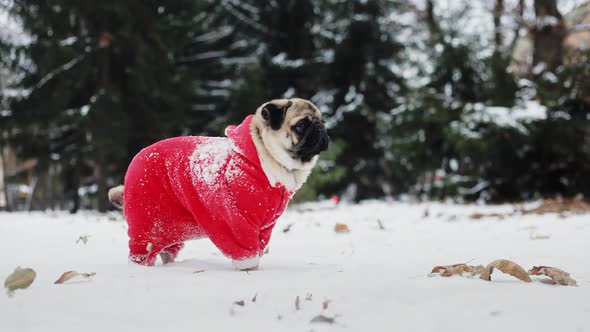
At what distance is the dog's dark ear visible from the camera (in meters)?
2.77

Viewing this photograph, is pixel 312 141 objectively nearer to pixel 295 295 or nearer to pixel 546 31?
pixel 295 295

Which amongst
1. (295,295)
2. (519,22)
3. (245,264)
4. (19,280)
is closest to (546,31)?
(519,22)

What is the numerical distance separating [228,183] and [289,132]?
18.1 inches

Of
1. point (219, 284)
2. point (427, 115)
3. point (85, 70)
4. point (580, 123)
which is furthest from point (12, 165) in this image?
point (219, 284)

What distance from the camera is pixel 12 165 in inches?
1136

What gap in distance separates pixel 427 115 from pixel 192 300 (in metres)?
9.61

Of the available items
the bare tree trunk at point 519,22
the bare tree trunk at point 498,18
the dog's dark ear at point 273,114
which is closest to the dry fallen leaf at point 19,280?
the dog's dark ear at point 273,114

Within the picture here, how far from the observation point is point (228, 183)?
8.77 ft

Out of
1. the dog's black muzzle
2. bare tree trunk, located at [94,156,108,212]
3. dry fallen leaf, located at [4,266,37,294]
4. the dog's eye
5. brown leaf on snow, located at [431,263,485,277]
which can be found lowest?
bare tree trunk, located at [94,156,108,212]

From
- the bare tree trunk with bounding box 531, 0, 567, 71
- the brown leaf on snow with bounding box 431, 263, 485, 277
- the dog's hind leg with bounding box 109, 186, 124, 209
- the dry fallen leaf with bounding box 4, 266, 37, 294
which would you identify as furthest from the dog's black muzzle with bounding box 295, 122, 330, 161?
the bare tree trunk with bounding box 531, 0, 567, 71

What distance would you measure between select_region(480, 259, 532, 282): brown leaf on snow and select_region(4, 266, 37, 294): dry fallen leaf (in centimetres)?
197

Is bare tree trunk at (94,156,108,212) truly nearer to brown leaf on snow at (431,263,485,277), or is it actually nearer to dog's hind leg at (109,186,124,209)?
dog's hind leg at (109,186,124,209)

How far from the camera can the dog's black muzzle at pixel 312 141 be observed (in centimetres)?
281

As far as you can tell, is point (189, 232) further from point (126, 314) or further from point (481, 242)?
point (481, 242)
